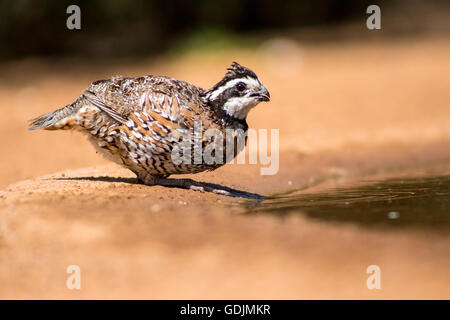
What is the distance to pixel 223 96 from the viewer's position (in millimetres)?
8172

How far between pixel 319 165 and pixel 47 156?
5362 millimetres

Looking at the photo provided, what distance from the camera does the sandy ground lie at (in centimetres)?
512

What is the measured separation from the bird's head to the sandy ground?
115 centimetres

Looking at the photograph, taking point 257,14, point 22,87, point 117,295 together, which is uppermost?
point 257,14

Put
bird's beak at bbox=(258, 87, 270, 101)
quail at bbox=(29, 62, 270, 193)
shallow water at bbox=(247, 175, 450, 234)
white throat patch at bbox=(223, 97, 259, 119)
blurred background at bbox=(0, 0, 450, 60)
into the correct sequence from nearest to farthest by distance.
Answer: shallow water at bbox=(247, 175, 450, 234) → quail at bbox=(29, 62, 270, 193) → bird's beak at bbox=(258, 87, 270, 101) → white throat patch at bbox=(223, 97, 259, 119) → blurred background at bbox=(0, 0, 450, 60)

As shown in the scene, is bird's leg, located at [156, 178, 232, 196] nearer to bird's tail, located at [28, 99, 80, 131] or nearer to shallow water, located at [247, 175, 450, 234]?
shallow water, located at [247, 175, 450, 234]

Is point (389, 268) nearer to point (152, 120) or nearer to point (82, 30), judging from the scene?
point (152, 120)

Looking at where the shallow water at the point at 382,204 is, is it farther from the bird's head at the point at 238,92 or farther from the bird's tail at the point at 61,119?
the bird's tail at the point at 61,119

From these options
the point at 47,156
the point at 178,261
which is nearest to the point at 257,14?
the point at 47,156

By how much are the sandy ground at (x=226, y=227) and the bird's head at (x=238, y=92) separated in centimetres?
115

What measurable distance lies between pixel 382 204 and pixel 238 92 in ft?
7.22

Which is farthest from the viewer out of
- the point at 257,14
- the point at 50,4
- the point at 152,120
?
the point at 257,14

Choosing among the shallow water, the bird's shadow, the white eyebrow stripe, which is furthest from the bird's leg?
the white eyebrow stripe

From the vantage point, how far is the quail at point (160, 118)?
7887 mm
